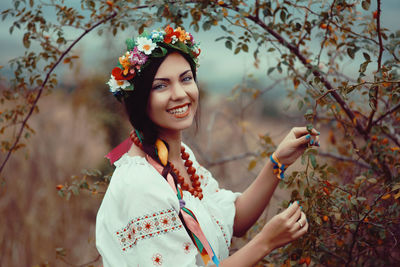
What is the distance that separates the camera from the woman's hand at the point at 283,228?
58.2 inches

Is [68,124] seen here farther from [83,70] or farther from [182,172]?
[182,172]

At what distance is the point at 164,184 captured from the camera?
1.51m

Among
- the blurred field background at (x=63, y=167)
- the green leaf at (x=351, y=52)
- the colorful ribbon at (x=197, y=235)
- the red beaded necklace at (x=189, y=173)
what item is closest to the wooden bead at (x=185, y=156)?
the red beaded necklace at (x=189, y=173)

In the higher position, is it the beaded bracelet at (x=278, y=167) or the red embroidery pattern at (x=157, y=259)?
the beaded bracelet at (x=278, y=167)

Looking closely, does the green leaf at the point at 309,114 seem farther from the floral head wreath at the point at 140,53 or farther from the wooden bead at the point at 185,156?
the wooden bead at the point at 185,156

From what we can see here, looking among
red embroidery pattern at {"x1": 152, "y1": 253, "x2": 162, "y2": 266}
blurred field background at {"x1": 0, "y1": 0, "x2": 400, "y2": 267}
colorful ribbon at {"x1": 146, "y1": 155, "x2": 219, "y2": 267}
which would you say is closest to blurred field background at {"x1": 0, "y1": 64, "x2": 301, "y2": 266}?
blurred field background at {"x1": 0, "y1": 0, "x2": 400, "y2": 267}

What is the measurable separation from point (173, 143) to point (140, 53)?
369mm

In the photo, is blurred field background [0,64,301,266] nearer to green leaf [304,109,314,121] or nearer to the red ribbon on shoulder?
the red ribbon on shoulder

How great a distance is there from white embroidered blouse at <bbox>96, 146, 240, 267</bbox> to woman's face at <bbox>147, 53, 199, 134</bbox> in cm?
16

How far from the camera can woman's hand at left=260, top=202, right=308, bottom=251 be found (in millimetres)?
1479

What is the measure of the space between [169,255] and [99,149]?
3004 millimetres

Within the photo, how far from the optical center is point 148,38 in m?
1.59

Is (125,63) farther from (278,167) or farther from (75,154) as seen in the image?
(75,154)

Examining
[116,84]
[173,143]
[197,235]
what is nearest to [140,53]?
[116,84]
